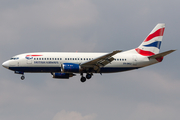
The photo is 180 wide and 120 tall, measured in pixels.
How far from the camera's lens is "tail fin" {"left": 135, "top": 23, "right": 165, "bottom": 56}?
2709 inches

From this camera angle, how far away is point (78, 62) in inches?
2522

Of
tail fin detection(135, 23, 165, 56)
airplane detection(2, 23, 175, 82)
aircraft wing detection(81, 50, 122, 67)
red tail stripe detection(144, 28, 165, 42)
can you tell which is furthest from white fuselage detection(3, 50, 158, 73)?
red tail stripe detection(144, 28, 165, 42)

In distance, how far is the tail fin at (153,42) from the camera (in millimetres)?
68812

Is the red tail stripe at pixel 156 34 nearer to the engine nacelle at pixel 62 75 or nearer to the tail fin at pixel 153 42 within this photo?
the tail fin at pixel 153 42

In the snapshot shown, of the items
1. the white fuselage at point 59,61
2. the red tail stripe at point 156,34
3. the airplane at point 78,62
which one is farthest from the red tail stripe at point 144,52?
the red tail stripe at point 156,34

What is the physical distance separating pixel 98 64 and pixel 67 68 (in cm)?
549

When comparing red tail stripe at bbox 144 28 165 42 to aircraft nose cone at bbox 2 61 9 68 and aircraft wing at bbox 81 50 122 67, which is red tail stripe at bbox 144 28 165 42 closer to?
aircraft wing at bbox 81 50 122 67

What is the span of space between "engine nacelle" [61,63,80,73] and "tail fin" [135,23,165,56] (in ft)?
42.8

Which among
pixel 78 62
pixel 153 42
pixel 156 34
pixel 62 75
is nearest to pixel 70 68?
pixel 78 62

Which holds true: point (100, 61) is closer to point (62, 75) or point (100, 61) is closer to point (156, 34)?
point (62, 75)

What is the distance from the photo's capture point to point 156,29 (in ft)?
232

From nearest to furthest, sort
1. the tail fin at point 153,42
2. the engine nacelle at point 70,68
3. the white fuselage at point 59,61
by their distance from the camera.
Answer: the engine nacelle at point 70,68 → the white fuselage at point 59,61 → the tail fin at point 153,42

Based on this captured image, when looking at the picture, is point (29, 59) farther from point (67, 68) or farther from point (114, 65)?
point (114, 65)

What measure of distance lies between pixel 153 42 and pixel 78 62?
15696 millimetres
